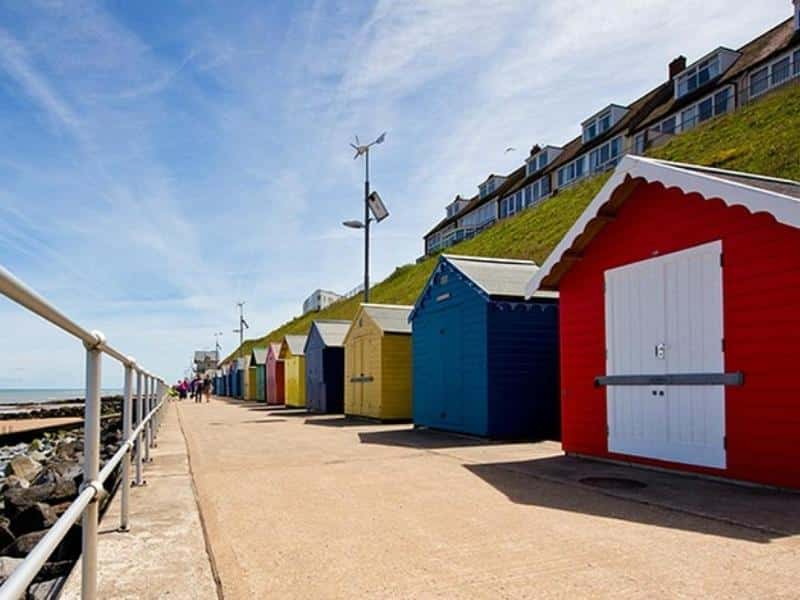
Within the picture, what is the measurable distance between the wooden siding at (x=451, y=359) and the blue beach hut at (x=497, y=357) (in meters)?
0.02

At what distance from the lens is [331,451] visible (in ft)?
31.3

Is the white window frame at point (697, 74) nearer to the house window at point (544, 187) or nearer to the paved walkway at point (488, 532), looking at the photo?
the house window at point (544, 187)

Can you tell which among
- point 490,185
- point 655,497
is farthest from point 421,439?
point 490,185

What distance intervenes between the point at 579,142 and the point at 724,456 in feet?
147

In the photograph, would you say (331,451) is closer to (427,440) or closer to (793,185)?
(427,440)

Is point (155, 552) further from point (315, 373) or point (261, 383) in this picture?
point (261, 383)

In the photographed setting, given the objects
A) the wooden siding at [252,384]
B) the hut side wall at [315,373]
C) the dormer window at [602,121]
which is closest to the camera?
the hut side wall at [315,373]

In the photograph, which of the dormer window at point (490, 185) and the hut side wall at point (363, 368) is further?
the dormer window at point (490, 185)

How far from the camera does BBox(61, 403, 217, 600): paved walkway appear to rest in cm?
343

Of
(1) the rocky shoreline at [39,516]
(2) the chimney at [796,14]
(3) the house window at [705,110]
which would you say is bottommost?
(1) the rocky shoreline at [39,516]

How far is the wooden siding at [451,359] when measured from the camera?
1128 centimetres

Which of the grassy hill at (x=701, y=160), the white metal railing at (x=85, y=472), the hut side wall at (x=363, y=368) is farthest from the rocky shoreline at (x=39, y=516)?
the grassy hill at (x=701, y=160)

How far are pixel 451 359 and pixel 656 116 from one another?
30.9 meters

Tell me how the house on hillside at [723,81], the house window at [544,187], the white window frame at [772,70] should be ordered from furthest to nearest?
the house window at [544,187], the house on hillside at [723,81], the white window frame at [772,70]
